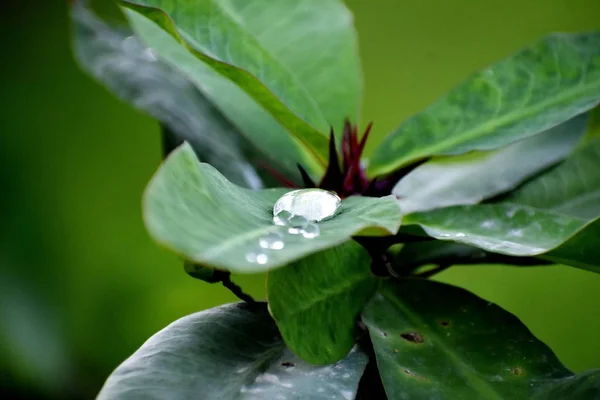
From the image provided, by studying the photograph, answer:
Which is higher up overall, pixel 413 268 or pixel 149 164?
pixel 149 164

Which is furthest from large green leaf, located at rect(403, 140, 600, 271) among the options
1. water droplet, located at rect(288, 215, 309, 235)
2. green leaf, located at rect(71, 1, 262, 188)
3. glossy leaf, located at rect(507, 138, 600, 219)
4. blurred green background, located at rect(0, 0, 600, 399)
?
blurred green background, located at rect(0, 0, 600, 399)

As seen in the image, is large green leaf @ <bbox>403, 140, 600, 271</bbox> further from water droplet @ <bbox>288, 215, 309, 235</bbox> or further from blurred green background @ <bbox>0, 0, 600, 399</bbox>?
blurred green background @ <bbox>0, 0, 600, 399</bbox>

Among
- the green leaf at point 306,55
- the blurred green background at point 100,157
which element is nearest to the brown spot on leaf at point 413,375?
the green leaf at point 306,55

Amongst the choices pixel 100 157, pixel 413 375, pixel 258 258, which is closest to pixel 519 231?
pixel 413 375

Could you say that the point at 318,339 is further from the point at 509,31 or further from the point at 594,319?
the point at 509,31

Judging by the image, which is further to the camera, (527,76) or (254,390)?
(527,76)

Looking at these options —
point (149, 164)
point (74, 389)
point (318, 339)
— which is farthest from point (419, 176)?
point (74, 389)

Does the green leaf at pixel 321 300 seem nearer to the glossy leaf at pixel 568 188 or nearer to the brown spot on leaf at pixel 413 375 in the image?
the brown spot on leaf at pixel 413 375
